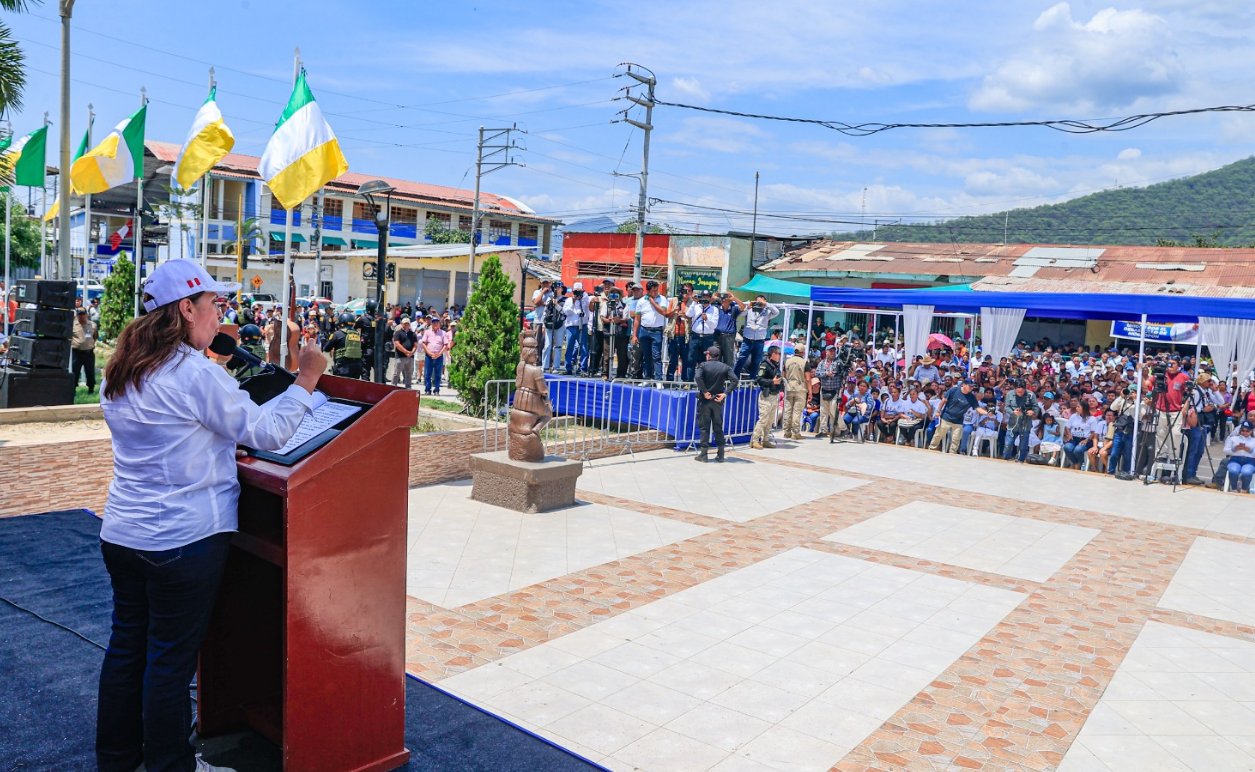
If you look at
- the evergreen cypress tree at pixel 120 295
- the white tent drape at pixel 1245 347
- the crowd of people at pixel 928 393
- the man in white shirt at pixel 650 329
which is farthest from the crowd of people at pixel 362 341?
the white tent drape at pixel 1245 347

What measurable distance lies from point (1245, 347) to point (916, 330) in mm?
5846

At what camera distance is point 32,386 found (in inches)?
416

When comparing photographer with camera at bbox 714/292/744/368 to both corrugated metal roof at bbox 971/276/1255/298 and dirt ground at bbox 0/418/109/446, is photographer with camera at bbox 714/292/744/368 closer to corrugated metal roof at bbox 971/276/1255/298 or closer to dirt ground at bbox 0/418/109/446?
dirt ground at bbox 0/418/109/446

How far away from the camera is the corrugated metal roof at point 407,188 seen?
168 feet

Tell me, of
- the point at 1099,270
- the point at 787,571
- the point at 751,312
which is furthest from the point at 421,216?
the point at 787,571

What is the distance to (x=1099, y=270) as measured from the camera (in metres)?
32.9

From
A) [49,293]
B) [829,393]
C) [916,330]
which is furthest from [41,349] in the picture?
[916,330]

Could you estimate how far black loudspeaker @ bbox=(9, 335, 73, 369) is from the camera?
1041 cm

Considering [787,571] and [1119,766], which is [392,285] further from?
[1119,766]

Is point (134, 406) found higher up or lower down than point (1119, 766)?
higher up

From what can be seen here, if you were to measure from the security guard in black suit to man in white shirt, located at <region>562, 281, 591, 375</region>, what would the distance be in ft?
11.5

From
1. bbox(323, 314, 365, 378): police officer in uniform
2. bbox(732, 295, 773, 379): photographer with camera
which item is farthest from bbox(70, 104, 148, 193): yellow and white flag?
bbox(732, 295, 773, 379): photographer with camera

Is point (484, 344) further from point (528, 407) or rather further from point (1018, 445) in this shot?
point (1018, 445)

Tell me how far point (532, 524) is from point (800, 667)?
12.8ft
